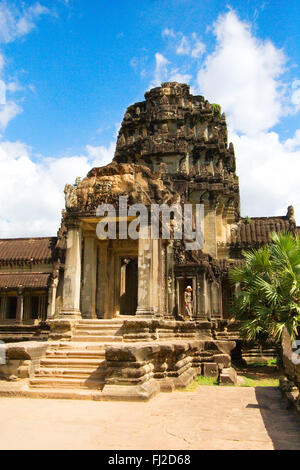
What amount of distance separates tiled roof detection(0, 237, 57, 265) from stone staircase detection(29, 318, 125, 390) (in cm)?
1949

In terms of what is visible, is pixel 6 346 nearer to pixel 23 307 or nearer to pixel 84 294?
pixel 84 294

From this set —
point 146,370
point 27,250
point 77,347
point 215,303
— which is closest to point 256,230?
point 215,303

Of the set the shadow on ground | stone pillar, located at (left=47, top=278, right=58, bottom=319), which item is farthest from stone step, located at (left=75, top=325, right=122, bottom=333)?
stone pillar, located at (left=47, top=278, right=58, bottom=319)

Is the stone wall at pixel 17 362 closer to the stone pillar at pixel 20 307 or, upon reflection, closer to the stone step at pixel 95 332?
the stone step at pixel 95 332

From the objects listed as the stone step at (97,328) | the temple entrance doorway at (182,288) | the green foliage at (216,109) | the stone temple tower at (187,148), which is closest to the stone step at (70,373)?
the stone step at (97,328)

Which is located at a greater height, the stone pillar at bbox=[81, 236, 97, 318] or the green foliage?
the green foliage

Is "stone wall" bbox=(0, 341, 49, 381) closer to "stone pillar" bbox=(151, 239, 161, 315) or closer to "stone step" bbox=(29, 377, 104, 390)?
"stone step" bbox=(29, 377, 104, 390)

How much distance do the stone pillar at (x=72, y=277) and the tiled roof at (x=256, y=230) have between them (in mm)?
Answer: 18094

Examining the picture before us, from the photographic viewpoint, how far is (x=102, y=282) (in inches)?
536

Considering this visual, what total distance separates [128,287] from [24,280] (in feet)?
35.6

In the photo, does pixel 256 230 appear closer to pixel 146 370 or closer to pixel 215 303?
pixel 215 303

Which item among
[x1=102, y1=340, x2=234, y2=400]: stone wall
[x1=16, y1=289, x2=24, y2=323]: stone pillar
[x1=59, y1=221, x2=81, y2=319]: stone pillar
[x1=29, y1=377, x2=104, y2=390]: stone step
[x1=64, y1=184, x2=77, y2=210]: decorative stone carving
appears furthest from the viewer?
[x1=16, y1=289, x2=24, y2=323]: stone pillar

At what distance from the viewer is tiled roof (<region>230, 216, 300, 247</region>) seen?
28.0 m

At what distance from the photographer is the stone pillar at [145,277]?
35.4 ft
